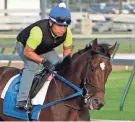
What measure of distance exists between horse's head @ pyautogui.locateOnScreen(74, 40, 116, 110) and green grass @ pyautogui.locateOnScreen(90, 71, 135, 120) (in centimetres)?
361

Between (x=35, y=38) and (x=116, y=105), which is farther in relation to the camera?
(x=116, y=105)

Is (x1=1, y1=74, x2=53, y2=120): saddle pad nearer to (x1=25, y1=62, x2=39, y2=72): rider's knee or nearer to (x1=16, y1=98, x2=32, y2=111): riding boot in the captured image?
(x1=16, y1=98, x2=32, y2=111): riding boot

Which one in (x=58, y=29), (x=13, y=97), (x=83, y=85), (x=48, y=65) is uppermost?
(x=58, y=29)

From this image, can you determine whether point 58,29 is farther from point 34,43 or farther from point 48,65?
point 48,65

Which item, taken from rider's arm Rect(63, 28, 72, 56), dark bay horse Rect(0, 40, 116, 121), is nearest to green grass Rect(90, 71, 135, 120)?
rider's arm Rect(63, 28, 72, 56)

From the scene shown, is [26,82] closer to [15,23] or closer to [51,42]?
[51,42]

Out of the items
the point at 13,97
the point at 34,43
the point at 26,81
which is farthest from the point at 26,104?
the point at 34,43

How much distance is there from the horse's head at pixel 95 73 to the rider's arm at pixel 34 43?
1.89 ft

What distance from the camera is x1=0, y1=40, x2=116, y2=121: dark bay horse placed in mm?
7371

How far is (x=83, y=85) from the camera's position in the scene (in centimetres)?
760

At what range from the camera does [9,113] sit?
8195 millimetres

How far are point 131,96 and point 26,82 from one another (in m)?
6.62

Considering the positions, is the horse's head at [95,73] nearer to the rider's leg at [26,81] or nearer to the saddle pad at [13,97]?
the saddle pad at [13,97]

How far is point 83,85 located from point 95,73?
0.87 feet
